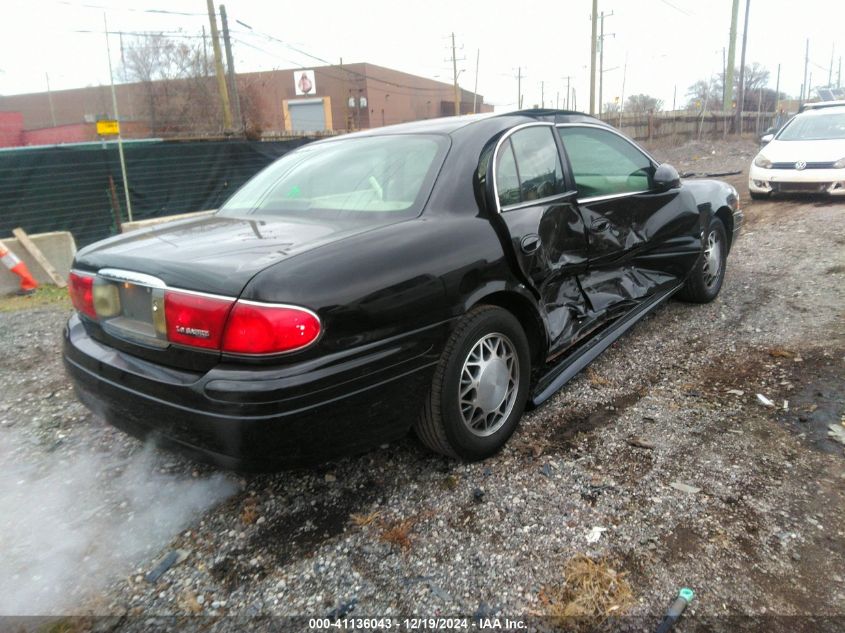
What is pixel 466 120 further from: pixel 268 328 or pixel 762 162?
pixel 762 162

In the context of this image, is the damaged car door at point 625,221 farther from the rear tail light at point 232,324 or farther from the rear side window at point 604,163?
the rear tail light at point 232,324

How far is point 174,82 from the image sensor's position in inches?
1372

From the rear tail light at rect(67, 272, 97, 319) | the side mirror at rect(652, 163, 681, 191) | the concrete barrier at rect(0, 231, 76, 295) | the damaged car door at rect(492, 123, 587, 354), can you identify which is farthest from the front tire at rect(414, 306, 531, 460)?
the concrete barrier at rect(0, 231, 76, 295)

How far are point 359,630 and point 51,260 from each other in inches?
306

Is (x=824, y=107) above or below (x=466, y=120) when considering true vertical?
above

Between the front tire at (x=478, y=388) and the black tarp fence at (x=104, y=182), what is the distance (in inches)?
350

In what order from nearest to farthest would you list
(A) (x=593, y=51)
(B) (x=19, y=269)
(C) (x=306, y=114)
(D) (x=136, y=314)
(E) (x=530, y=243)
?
(D) (x=136, y=314), (E) (x=530, y=243), (B) (x=19, y=269), (A) (x=593, y=51), (C) (x=306, y=114)

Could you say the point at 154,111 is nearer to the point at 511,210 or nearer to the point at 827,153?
the point at 827,153

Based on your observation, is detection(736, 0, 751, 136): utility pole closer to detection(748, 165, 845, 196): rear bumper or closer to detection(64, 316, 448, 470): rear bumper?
detection(748, 165, 845, 196): rear bumper

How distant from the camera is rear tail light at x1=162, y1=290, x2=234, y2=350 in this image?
6.55ft

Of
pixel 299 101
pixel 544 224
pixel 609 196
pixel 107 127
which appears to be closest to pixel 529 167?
pixel 544 224

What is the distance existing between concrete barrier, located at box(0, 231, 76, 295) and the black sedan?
5.29m

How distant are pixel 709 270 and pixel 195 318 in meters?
4.31

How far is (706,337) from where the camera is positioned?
433cm
